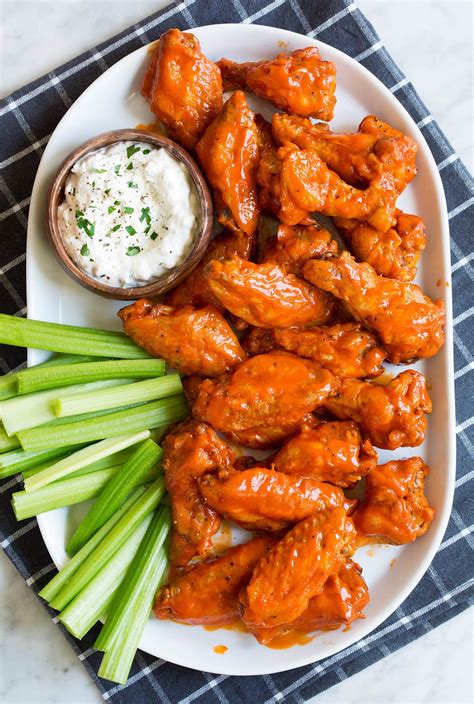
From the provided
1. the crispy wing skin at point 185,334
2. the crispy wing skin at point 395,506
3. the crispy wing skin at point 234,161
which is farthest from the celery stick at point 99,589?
the crispy wing skin at point 234,161

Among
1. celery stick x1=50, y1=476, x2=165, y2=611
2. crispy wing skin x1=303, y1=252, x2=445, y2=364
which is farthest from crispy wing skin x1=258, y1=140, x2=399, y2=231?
celery stick x1=50, y1=476, x2=165, y2=611

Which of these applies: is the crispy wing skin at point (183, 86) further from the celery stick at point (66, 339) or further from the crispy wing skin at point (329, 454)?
the crispy wing skin at point (329, 454)

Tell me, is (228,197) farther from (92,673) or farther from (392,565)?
(92,673)

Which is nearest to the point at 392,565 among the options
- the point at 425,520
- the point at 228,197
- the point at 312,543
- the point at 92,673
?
the point at 425,520

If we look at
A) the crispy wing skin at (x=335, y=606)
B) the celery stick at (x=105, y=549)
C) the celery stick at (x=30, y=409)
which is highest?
the celery stick at (x=30, y=409)

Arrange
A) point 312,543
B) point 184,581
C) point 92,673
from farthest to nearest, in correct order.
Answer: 1. point 92,673
2. point 184,581
3. point 312,543

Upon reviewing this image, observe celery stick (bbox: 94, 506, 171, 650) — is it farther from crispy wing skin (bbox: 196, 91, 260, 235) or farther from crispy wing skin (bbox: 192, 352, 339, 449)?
crispy wing skin (bbox: 196, 91, 260, 235)

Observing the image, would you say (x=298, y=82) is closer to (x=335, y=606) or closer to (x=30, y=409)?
(x=30, y=409)
